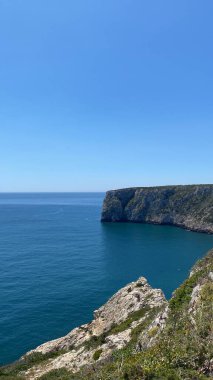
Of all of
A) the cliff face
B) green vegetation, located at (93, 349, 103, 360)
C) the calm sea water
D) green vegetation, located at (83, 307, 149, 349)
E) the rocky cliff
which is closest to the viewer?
the rocky cliff

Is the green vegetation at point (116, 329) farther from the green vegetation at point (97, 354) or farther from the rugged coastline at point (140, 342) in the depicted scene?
the green vegetation at point (97, 354)

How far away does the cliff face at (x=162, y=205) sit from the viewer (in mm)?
159000

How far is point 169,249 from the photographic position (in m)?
110

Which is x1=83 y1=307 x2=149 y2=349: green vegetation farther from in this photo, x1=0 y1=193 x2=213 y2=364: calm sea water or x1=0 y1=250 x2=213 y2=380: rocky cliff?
x1=0 y1=193 x2=213 y2=364: calm sea water

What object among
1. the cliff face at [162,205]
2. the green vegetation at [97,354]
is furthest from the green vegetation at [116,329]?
the cliff face at [162,205]

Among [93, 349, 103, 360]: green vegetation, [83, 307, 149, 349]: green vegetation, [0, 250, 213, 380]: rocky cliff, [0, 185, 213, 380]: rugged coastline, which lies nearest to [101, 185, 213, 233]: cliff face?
[0, 185, 213, 380]: rugged coastline

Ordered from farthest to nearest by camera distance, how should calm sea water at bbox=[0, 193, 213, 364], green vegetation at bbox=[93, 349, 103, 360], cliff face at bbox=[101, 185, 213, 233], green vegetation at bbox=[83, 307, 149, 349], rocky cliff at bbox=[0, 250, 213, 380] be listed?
cliff face at bbox=[101, 185, 213, 233], calm sea water at bbox=[0, 193, 213, 364], green vegetation at bbox=[83, 307, 149, 349], green vegetation at bbox=[93, 349, 103, 360], rocky cliff at bbox=[0, 250, 213, 380]

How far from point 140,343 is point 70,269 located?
62263 mm

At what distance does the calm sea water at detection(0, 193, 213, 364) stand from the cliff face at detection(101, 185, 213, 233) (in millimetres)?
12794

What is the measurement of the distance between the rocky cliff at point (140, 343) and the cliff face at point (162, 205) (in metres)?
117

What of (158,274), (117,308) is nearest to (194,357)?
(117,308)

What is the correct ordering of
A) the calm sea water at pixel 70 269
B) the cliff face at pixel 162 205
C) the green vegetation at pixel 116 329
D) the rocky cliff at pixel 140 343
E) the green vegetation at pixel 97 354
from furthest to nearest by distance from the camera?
the cliff face at pixel 162 205 < the calm sea water at pixel 70 269 < the green vegetation at pixel 116 329 < the green vegetation at pixel 97 354 < the rocky cliff at pixel 140 343

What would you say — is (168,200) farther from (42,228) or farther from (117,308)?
(117,308)

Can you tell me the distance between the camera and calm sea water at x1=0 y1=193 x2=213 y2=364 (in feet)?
182
